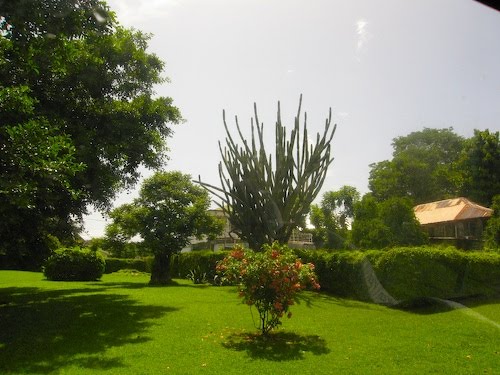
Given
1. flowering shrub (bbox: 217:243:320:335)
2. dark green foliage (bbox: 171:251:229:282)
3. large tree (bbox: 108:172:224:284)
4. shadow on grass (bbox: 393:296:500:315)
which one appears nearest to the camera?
flowering shrub (bbox: 217:243:320:335)

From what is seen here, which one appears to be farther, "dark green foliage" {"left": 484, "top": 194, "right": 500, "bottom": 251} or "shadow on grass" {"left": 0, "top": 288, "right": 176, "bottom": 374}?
"dark green foliage" {"left": 484, "top": 194, "right": 500, "bottom": 251}

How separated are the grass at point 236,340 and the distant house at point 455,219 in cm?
2292

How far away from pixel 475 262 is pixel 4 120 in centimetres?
1575

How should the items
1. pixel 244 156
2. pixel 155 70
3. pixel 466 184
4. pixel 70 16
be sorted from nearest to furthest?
pixel 70 16, pixel 155 70, pixel 244 156, pixel 466 184

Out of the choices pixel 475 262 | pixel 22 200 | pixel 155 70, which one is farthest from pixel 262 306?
pixel 155 70

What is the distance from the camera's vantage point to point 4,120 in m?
10.7

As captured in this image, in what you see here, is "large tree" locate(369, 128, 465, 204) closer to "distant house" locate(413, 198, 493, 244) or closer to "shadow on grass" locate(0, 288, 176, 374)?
"distant house" locate(413, 198, 493, 244)

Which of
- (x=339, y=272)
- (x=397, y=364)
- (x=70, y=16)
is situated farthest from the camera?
(x=339, y=272)

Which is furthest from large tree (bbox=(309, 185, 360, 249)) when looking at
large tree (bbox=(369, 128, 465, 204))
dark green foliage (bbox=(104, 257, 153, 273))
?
dark green foliage (bbox=(104, 257, 153, 273))

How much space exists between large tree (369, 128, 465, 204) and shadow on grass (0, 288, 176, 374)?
120 feet

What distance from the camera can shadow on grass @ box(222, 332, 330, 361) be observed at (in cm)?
802

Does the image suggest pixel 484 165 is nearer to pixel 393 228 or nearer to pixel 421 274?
pixel 393 228

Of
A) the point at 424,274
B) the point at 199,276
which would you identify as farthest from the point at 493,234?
the point at 199,276

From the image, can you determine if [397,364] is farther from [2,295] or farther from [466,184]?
[466,184]
